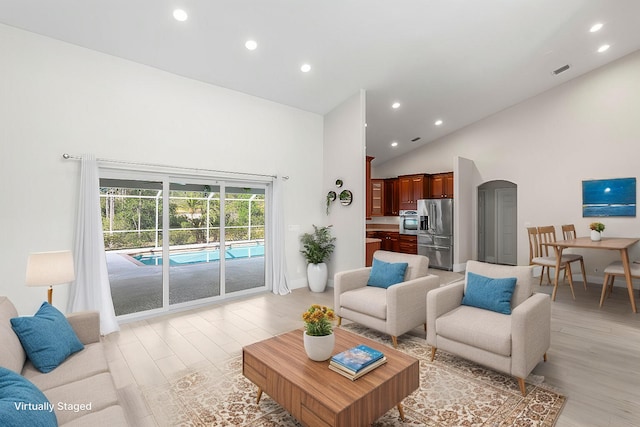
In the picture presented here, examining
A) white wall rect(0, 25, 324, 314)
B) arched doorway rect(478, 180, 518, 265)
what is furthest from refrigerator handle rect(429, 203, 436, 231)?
white wall rect(0, 25, 324, 314)

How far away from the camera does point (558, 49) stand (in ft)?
16.6

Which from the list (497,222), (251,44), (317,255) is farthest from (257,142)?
(497,222)

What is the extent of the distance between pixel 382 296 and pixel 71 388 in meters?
2.76

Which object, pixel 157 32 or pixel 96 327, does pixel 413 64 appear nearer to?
pixel 157 32

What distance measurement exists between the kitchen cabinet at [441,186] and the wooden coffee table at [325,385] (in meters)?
6.14

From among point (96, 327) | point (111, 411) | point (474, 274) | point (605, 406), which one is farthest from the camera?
point (474, 274)

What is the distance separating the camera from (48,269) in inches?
102

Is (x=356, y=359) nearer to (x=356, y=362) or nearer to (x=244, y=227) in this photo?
(x=356, y=362)

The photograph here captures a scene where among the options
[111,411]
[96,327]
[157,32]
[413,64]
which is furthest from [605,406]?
[157,32]

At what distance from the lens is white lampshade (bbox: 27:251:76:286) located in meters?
2.53

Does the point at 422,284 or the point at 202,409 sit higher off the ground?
the point at 422,284

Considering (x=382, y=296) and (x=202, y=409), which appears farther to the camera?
(x=382, y=296)

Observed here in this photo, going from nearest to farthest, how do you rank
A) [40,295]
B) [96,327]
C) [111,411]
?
1. [111,411]
2. [96,327]
3. [40,295]

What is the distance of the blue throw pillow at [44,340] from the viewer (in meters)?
1.94
